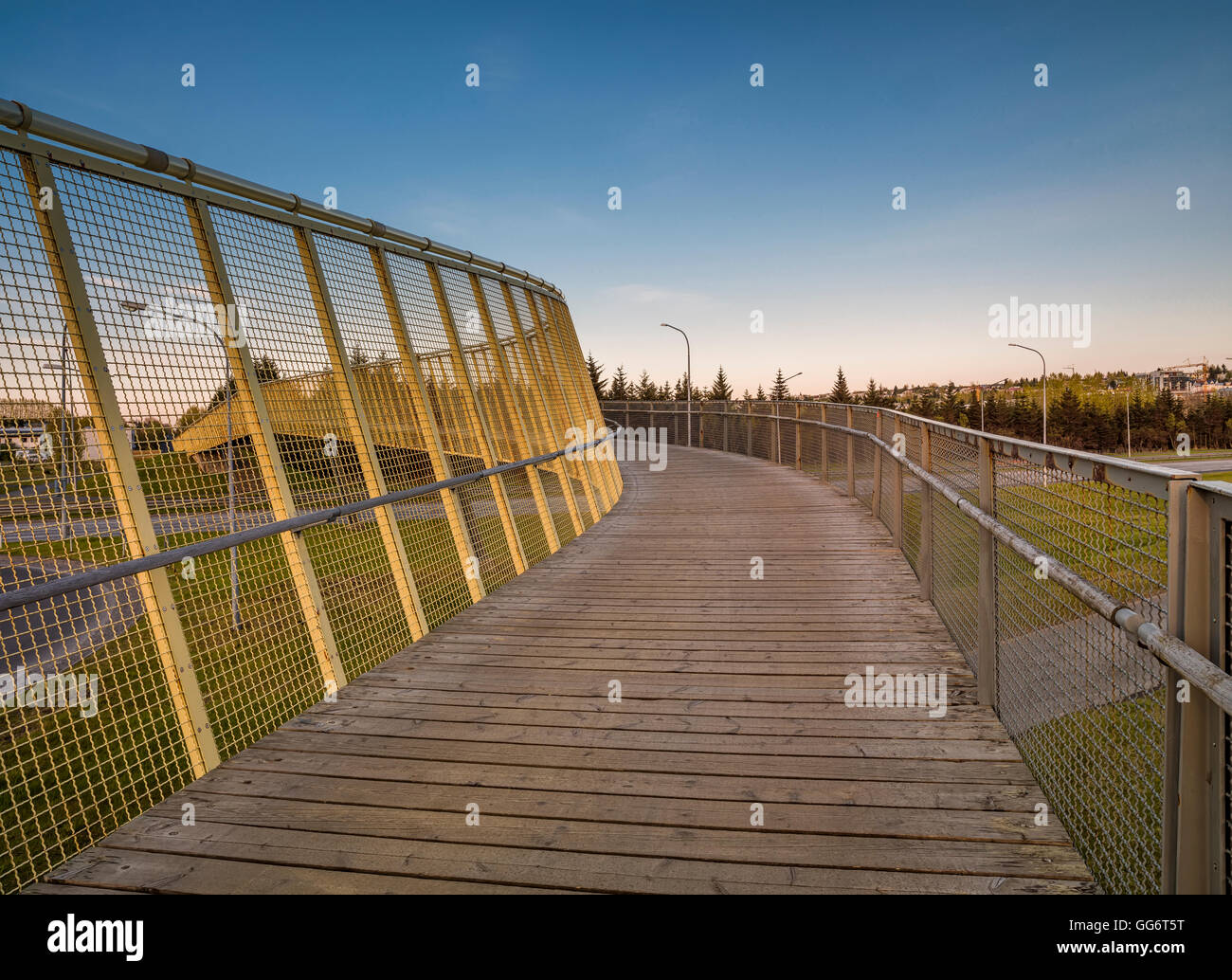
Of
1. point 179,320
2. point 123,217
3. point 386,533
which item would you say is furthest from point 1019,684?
point 123,217

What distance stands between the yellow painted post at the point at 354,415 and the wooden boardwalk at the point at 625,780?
59 centimetres

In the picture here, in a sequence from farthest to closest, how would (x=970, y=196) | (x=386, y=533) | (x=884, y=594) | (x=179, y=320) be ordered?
1. (x=970, y=196)
2. (x=884, y=594)
3. (x=386, y=533)
4. (x=179, y=320)

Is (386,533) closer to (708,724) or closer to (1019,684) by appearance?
(708,724)

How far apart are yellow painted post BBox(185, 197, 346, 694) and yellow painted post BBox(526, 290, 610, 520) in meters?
6.68

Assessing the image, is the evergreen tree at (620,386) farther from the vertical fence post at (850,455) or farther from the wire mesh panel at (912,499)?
the wire mesh panel at (912,499)

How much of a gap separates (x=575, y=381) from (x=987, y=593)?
9730 mm

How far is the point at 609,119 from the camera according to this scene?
31781 millimetres

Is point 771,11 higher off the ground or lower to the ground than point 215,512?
higher

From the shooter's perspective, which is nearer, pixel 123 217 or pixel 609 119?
pixel 123 217

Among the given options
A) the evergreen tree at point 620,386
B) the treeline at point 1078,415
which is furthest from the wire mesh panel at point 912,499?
the treeline at point 1078,415

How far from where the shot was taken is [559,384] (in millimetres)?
11008

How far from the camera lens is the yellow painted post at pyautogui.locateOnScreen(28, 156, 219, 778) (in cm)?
267

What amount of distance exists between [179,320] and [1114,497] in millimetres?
3713

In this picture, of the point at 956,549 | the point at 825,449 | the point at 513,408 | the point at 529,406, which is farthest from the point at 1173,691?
the point at 825,449
